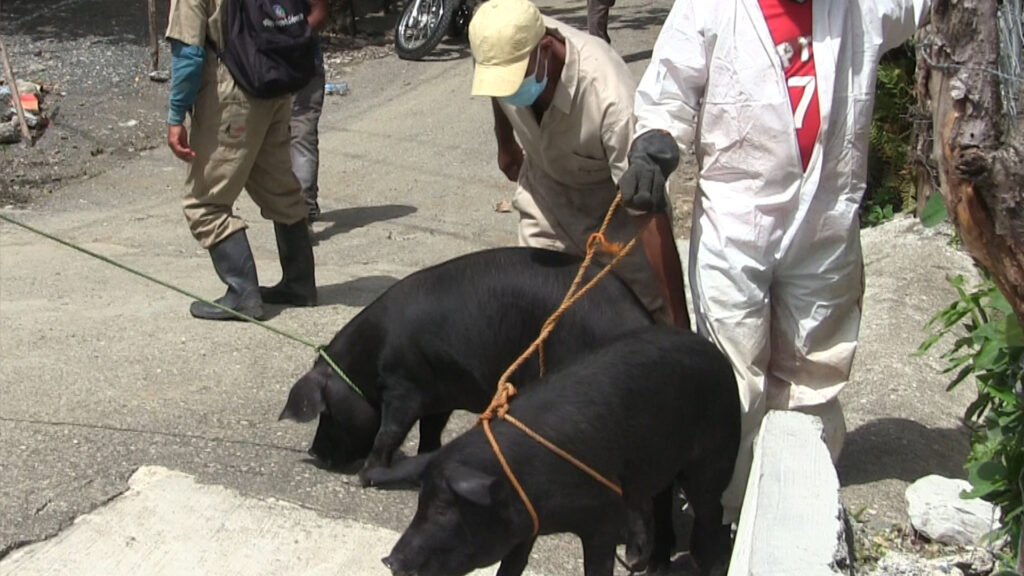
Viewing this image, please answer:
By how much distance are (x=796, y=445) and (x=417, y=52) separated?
10.1m

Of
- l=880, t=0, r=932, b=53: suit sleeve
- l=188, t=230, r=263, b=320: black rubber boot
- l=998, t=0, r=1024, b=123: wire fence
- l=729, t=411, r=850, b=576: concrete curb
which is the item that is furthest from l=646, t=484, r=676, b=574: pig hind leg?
l=188, t=230, r=263, b=320: black rubber boot

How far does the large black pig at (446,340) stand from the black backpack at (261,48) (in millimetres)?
1792

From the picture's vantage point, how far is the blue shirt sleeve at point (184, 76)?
19.2 ft

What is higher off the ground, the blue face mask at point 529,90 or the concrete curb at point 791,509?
the blue face mask at point 529,90

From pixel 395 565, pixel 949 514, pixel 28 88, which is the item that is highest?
pixel 395 565

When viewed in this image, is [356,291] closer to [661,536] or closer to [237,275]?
[237,275]

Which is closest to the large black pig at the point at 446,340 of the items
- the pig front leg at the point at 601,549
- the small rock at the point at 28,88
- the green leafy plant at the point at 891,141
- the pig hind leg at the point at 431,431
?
the pig hind leg at the point at 431,431

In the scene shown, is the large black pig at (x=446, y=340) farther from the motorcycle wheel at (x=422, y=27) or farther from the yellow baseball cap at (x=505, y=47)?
the motorcycle wheel at (x=422, y=27)

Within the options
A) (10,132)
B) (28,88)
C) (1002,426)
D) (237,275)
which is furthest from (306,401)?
(28,88)

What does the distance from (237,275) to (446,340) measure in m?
2.16

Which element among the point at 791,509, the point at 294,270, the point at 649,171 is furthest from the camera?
the point at 294,270

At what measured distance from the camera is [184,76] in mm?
5855

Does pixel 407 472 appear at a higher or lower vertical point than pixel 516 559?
higher

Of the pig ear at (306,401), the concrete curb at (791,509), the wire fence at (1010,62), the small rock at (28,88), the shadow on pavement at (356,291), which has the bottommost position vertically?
the small rock at (28,88)
